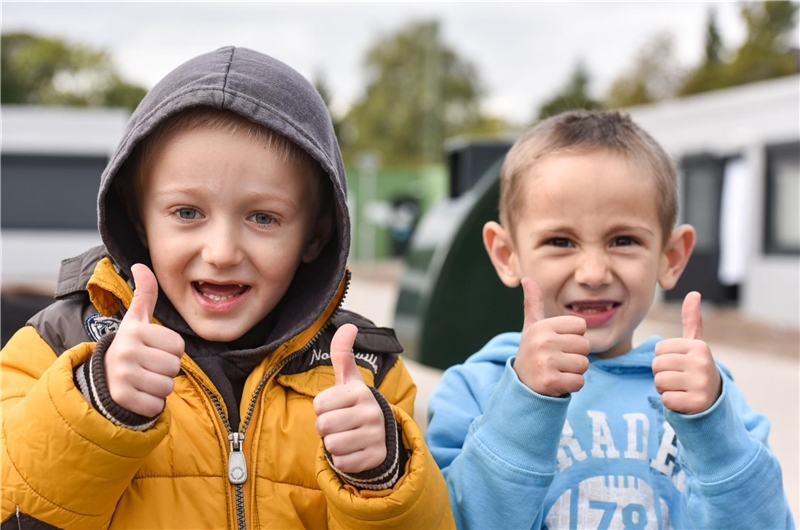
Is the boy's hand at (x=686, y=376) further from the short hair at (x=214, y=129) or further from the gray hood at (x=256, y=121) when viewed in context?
the short hair at (x=214, y=129)

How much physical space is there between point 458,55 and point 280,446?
48.8m

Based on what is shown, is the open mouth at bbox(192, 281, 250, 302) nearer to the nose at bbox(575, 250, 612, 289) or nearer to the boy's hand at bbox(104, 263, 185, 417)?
the boy's hand at bbox(104, 263, 185, 417)

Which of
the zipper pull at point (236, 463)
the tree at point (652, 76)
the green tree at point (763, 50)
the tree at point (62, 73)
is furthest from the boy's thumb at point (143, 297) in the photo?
the tree at point (62, 73)

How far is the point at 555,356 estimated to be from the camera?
5.49 feet

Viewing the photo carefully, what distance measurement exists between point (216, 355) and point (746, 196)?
12.7 metres

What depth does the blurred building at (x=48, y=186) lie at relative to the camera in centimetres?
1848

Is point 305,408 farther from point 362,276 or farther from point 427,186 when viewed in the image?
point 427,186

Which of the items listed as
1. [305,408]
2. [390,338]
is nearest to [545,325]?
[390,338]

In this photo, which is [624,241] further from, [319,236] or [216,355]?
[216,355]

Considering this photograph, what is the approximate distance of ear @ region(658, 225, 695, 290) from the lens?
207 cm

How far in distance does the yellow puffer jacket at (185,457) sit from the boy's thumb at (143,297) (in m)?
0.12

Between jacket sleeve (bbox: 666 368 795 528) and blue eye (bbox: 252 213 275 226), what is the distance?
87cm

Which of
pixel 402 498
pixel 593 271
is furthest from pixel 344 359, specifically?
pixel 593 271

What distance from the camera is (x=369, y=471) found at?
1.50m
